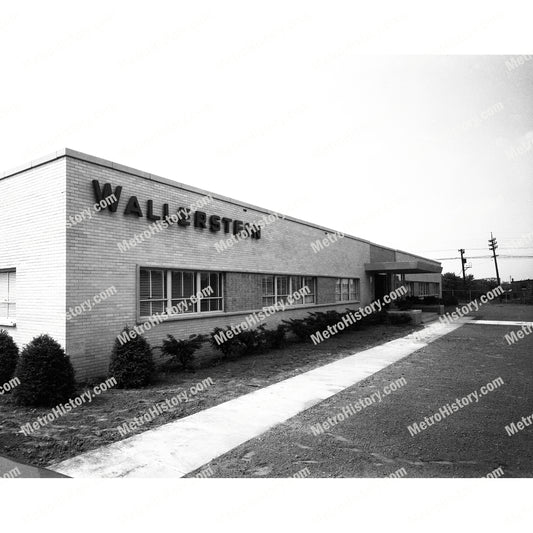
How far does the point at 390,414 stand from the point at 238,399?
2.43 metres

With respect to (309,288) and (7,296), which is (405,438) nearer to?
(7,296)

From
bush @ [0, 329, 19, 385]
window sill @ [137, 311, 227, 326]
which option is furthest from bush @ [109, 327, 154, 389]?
bush @ [0, 329, 19, 385]

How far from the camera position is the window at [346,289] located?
19.5m

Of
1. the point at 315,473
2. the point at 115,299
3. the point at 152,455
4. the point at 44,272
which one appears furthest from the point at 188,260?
the point at 315,473

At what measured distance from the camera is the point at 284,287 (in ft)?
49.8

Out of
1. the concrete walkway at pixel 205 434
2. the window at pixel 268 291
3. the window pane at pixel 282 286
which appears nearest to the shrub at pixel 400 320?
the window pane at pixel 282 286

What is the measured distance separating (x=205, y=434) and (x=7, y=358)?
5.14 metres

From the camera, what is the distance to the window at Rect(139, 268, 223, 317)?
9461 millimetres

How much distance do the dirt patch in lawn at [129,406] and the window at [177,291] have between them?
1.76 meters

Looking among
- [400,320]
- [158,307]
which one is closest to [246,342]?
[158,307]

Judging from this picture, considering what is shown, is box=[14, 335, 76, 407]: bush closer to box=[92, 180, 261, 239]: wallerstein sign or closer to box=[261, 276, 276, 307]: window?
box=[92, 180, 261, 239]: wallerstein sign

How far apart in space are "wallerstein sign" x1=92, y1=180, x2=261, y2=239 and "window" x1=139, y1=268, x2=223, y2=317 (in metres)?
1.30

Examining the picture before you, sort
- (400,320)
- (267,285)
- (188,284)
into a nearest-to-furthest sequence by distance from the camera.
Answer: (188,284), (267,285), (400,320)

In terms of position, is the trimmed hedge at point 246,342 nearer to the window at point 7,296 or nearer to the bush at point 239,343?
the bush at point 239,343
